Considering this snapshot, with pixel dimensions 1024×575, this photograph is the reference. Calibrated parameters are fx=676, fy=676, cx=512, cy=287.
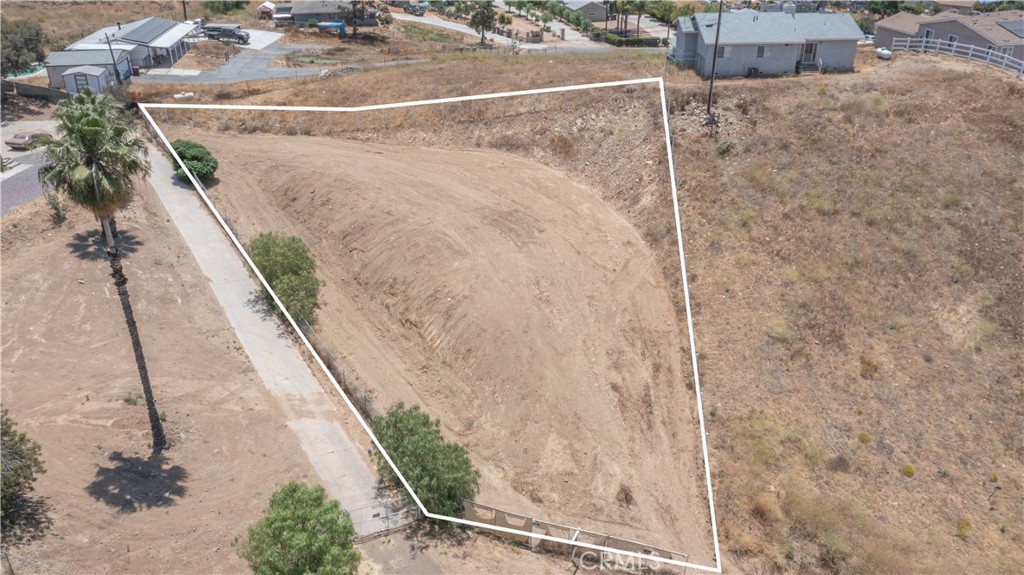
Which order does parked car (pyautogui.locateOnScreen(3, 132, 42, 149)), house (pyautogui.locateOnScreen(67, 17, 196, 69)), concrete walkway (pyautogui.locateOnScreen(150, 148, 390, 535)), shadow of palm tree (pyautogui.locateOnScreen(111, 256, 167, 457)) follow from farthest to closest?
house (pyautogui.locateOnScreen(67, 17, 196, 69))
parked car (pyautogui.locateOnScreen(3, 132, 42, 149))
concrete walkway (pyautogui.locateOnScreen(150, 148, 390, 535))
shadow of palm tree (pyautogui.locateOnScreen(111, 256, 167, 457))

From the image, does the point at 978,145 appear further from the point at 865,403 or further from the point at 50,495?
the point at 50,495

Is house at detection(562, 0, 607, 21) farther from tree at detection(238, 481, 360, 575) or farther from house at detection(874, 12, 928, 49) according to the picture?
tree at detection(238, 481, 360, 575)

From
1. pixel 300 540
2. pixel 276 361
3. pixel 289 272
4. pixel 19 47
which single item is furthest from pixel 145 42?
pixel 300 540

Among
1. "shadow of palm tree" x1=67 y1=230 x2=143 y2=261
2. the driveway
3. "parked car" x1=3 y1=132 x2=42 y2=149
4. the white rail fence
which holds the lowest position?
"shadow of palm tree" x1=67 y1=230 x2=143 y2=261

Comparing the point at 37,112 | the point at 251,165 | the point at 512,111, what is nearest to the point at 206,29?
the point at 37,112

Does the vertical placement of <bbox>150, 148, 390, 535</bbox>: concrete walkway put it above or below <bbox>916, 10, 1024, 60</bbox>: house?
below

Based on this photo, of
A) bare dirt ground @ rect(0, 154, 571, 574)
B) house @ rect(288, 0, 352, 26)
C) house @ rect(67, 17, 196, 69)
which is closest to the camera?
bare dirt ground @ rect(0, 154, 571, 574)

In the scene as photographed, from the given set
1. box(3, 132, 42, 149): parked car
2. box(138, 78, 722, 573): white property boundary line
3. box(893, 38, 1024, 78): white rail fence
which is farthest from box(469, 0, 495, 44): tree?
box(3, 132, 42, 149): parked car
